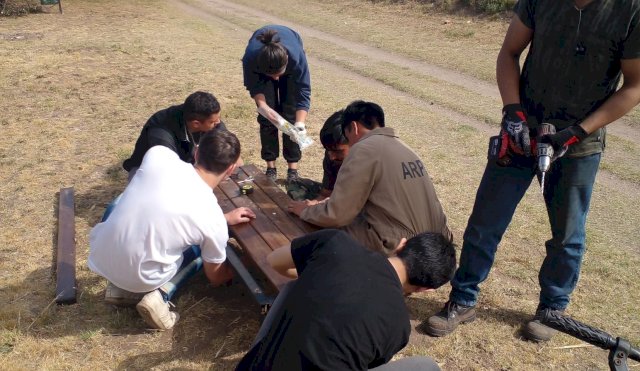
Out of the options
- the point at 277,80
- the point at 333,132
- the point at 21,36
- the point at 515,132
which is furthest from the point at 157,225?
the point at 21,36

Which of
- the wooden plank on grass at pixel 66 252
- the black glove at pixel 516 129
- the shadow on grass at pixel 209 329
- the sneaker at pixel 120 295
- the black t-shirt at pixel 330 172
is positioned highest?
the black glove at pixel 516 129

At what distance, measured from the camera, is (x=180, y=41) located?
13016mm

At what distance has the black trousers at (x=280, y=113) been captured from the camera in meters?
5.27

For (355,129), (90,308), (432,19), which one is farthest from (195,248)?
(432,19)

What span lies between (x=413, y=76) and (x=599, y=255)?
7.02m

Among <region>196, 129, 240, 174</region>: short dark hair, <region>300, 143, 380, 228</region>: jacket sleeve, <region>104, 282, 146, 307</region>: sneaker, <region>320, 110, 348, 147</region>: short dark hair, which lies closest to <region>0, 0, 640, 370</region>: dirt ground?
<region>104, 282, 146, 307</region>: sneaker

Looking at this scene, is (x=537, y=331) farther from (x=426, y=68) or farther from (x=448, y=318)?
(x=426, y=68)

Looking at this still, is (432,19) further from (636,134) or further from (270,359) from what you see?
(270,359)

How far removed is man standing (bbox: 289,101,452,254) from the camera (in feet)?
10.8

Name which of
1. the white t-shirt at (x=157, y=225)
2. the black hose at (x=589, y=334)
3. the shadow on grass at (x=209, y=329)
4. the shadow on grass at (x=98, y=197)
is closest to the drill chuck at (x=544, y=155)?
the black hose at (x=589, y=334)

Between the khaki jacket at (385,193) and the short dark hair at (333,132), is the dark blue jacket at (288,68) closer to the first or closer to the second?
the short dark hair at (333,132)

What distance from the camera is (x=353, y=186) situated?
3.32 metres

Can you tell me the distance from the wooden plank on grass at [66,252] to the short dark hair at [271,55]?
2.00 m

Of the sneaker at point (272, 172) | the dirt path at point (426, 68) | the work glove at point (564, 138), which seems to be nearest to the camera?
the work glove at point (564, 138)
